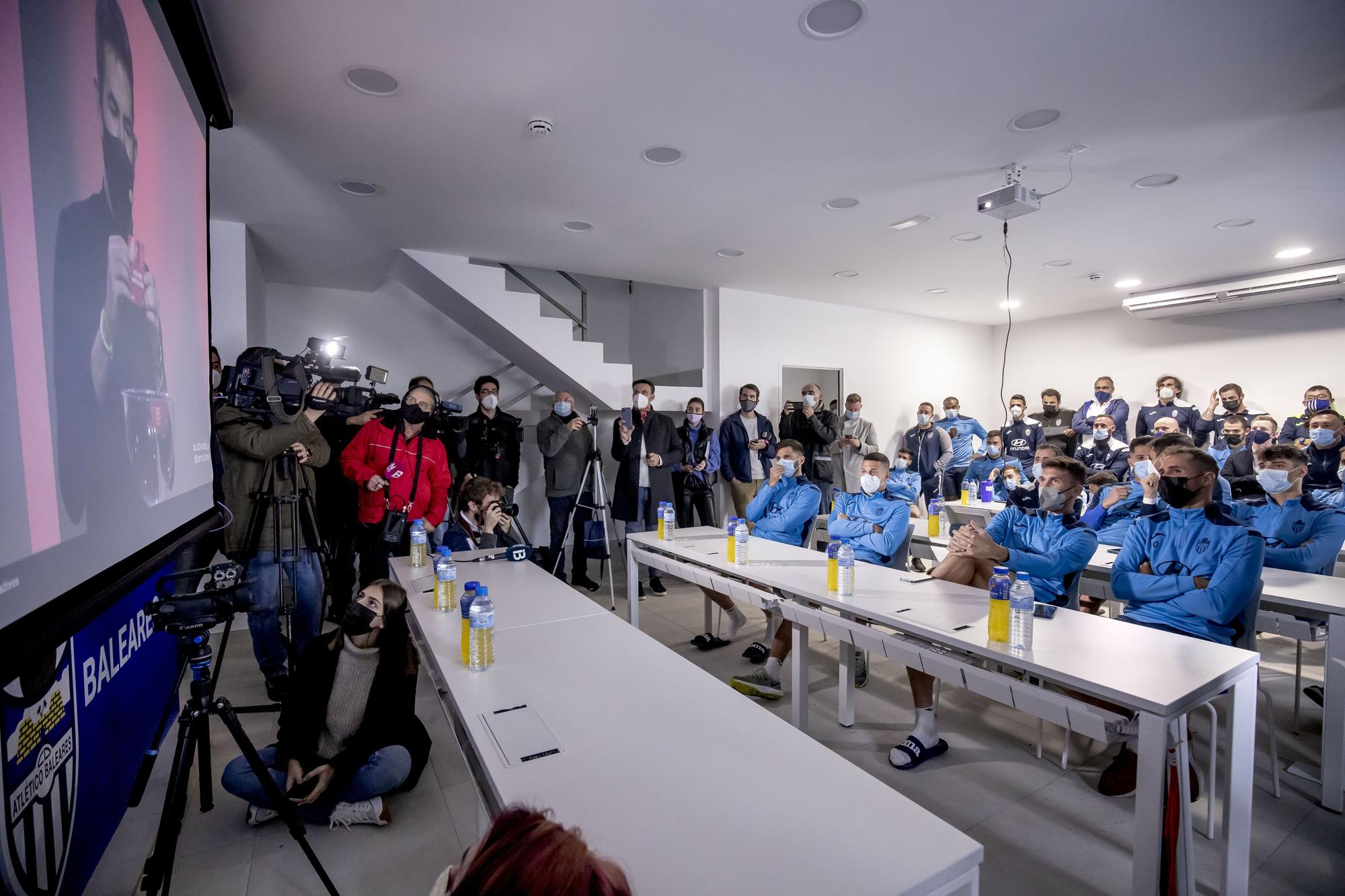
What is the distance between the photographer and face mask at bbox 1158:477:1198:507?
2.28m

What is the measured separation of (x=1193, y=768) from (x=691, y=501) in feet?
13.1

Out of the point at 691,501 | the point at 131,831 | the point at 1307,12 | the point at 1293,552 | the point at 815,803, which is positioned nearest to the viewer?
the point at 815,803

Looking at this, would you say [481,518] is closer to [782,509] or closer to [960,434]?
[782,509]

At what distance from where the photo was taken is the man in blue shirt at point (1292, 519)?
8.75 feet

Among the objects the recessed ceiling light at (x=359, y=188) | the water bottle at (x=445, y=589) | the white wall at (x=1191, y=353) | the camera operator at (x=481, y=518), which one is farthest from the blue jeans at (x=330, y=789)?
the white wall at (x=1191, y=353)

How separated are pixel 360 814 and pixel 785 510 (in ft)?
8.12

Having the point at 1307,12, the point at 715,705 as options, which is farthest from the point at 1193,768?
the point at 1307,12

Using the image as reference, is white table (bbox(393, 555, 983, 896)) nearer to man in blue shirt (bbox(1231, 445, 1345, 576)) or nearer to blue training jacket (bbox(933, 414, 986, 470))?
man in blue shirt (bbox(1231, 445, 1345, 576))

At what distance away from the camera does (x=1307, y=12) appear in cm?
215

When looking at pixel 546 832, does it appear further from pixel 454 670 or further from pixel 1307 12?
pixel 1307 12

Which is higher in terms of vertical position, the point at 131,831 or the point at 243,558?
the point at 243,558

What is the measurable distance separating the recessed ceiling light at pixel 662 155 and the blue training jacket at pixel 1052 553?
2.51 m

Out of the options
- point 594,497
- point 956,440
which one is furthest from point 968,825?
point 956,440

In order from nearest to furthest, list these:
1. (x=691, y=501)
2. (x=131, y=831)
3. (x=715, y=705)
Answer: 1. (x=715, y=705)
2. (x=131, y=831)
3. (x=691, y=501)
